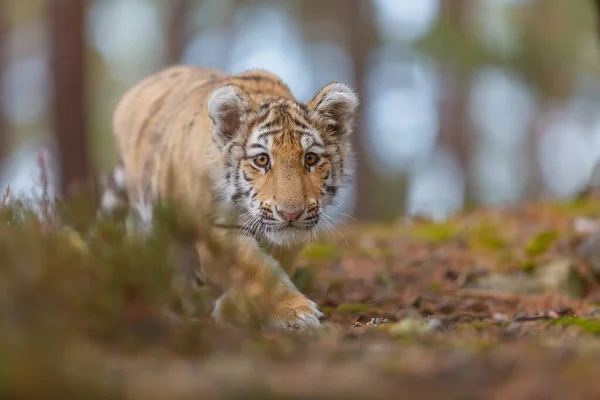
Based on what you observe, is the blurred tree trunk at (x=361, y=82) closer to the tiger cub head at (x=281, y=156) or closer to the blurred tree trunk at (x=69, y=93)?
the blurred tree trunk at (x=69, y=93)

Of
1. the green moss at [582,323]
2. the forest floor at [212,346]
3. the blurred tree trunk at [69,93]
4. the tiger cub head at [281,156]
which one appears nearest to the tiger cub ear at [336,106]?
the tiger cub head at [281,156]

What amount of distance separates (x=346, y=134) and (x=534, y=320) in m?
1.99

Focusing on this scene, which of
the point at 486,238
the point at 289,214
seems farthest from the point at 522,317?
the point at 486,238

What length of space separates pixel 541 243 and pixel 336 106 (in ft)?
8.92

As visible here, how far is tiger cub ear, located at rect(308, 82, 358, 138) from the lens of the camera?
5445mm

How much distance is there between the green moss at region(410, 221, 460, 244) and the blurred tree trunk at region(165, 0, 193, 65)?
→ 583 inches

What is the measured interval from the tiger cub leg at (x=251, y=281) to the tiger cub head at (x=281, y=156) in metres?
0.27

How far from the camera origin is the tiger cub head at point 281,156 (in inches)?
192

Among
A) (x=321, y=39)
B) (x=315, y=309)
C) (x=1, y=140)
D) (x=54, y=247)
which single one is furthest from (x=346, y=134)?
(x=321, y=39)

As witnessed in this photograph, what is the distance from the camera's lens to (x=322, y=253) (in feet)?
26.6

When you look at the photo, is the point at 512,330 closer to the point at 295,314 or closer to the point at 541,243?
the point at 295,314

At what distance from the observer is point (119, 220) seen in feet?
14.1

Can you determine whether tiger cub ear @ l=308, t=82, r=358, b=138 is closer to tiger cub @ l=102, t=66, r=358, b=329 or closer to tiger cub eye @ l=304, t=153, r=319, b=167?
tiger cub @ l=102, t=66, r=358, b=329

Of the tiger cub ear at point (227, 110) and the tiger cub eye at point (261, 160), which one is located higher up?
the tiger cub ear at point (227, 110)
